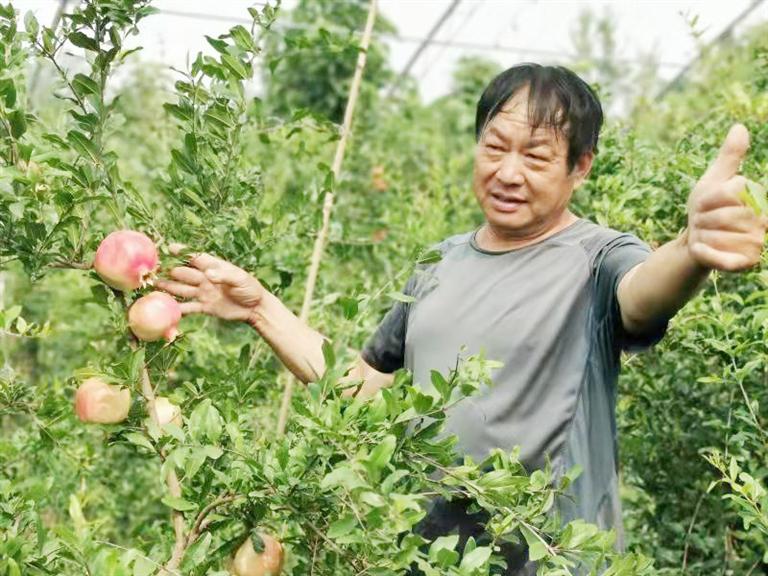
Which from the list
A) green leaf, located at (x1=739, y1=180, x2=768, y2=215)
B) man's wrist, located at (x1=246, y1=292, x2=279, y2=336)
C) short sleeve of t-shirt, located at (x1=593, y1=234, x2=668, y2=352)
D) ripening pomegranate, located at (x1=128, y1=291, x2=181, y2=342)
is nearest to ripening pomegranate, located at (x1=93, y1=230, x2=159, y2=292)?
ripening pomegranate, located at (x1=128, y1=291, x2=181, y2=342)

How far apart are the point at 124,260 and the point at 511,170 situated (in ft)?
1.89

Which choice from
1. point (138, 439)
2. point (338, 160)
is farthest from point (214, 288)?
point (338, 160)

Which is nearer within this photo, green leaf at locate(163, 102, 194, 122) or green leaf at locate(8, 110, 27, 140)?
green leaf at locate(8, 110, 27, 140)

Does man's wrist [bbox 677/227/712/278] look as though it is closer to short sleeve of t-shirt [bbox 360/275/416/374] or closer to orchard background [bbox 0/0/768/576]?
orchard background [bbox 0/0/768/576]

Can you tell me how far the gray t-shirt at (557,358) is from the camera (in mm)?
1409

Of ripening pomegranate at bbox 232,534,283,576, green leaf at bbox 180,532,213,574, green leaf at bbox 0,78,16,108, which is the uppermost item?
green leaf at bbox 0,78,16,108

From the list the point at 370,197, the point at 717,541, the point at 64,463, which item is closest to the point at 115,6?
the point at 717,541

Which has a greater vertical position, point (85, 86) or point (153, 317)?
point (85, 86)

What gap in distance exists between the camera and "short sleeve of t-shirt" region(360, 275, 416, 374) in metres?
1.71

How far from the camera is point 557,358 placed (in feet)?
4.70

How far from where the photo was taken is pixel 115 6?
4.27 feet

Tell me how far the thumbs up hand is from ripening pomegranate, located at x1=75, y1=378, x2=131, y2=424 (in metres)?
0.71

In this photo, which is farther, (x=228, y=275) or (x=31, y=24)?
(x=228, y=275)

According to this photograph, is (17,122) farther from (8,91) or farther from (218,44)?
(218,44)
